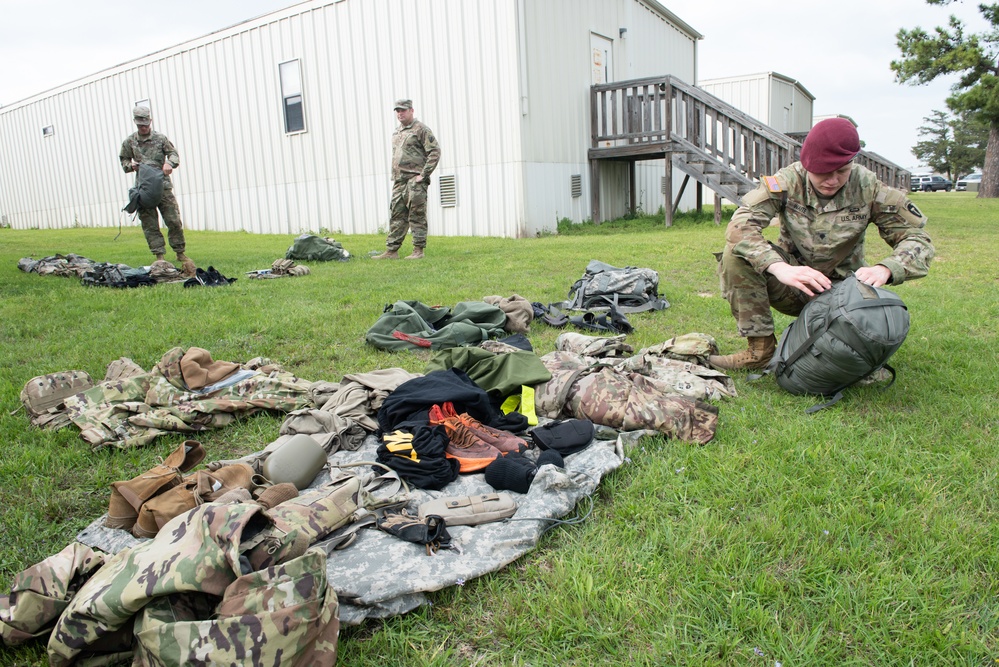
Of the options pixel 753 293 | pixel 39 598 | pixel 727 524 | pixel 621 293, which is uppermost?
pixel 753 293

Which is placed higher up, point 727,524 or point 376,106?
point 376,106

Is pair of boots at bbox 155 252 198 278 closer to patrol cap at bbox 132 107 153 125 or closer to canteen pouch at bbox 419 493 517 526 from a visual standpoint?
patrol cap at bbox 132 107 153 125

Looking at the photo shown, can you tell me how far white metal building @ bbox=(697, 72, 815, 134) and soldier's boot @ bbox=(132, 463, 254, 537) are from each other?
2499 centimetres

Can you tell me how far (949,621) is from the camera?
1.83 m

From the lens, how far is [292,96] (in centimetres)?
1449

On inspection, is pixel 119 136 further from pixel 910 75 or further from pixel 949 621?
pixel 910 75

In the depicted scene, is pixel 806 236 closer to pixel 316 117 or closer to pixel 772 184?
pixel 772 184

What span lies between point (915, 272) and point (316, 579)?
3.21m

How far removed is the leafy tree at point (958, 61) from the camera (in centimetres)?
1880

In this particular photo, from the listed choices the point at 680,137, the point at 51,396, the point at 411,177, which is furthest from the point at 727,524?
the point at 680,137

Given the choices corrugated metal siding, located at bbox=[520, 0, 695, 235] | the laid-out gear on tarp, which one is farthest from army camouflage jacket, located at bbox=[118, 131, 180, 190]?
corrugated metal siding, located at bbox=[520, 0, 695, 235]

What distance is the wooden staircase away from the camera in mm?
12352

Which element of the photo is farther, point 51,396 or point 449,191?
point 449,191

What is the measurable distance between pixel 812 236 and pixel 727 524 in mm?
2121
